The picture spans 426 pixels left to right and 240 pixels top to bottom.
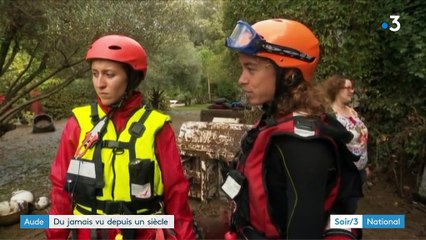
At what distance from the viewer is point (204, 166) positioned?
16.6ft

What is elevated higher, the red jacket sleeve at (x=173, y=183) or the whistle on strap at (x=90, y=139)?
the whistle on strap at (x=90, y=139)

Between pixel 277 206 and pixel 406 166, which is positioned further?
pixel 406 166

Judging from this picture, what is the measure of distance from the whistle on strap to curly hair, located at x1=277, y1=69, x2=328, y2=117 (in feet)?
3.84

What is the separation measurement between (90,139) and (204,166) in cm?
305

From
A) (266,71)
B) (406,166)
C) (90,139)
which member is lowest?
(406,166)

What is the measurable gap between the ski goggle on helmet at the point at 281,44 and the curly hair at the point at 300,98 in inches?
2.2

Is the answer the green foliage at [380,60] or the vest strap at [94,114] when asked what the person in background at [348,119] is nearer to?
the green foliage at [380,60]

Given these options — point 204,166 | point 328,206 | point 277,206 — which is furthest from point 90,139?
point 204,166

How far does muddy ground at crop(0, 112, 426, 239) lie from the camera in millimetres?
4867

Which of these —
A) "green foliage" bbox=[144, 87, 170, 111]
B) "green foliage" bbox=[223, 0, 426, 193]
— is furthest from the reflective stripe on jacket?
"green foliage" bbox=[144, 87, 170, 111]

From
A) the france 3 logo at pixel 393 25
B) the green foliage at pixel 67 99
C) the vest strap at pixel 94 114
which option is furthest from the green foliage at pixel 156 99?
the vest strap at pixel 94 114

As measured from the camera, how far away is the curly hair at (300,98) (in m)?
1.63

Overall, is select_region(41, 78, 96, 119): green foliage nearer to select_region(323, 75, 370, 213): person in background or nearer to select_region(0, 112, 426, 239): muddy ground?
select_region(0, 112, 426, 239): muddy ground

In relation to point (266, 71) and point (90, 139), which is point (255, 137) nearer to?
point (266, 71)
